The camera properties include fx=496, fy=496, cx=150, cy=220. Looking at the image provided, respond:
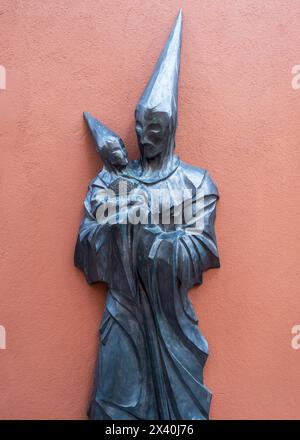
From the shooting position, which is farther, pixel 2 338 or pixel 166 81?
pixel 2 338

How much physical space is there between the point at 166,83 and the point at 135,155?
27 centimetres

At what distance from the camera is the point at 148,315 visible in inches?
63.1

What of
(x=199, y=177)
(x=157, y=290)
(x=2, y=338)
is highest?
(x=199, y=177)

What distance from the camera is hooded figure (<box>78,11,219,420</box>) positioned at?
1.57 m

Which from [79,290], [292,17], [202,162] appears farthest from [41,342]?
[292,17]

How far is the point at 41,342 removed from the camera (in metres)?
1.70

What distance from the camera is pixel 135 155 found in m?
1.70

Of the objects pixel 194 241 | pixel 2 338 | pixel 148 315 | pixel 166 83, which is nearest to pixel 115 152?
pixel 166 83

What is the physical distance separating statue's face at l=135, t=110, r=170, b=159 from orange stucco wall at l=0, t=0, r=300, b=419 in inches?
5.0

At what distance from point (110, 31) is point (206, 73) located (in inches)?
14.1

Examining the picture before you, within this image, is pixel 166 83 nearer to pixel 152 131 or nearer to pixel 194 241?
pixel 152 131

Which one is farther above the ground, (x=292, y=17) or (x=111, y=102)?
(x=292, y=17)

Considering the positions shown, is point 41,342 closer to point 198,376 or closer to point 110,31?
point 198,376

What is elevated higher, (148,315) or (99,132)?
(99,132)
